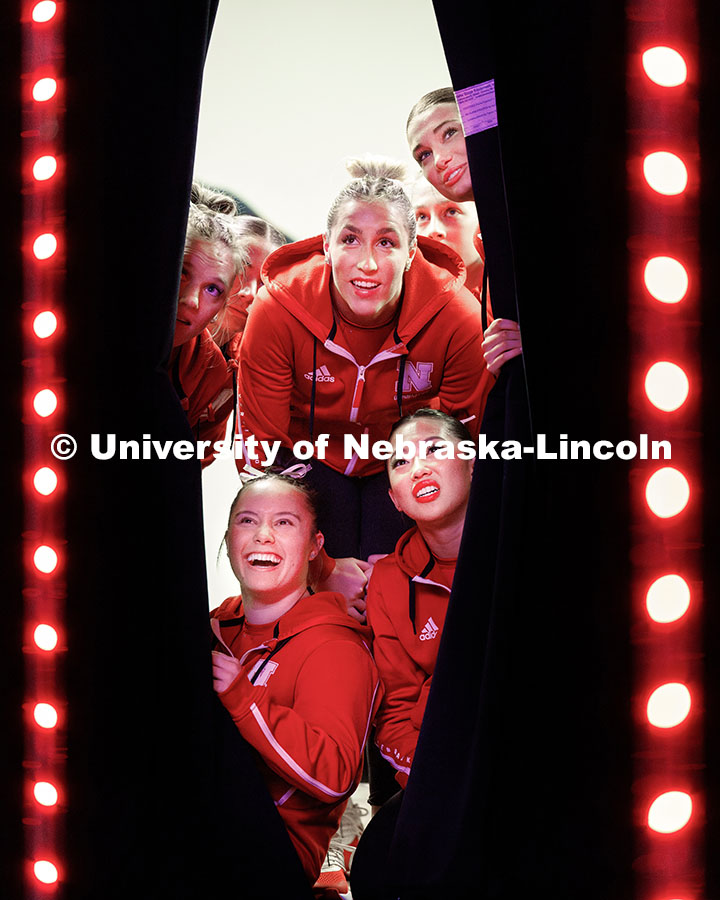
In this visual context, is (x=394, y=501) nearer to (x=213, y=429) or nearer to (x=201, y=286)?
(x=213, y=429)

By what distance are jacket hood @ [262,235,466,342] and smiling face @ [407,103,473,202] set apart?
4.3 inches

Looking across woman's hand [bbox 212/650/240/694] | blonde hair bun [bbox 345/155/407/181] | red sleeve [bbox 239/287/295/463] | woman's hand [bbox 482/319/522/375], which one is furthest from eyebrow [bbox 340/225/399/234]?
woman's hand [bbox 212/650/240/694]

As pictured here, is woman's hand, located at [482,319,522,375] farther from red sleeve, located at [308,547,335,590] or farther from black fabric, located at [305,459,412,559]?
red sleeve, located at [308,547,335,590]

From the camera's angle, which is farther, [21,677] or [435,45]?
[435,45]

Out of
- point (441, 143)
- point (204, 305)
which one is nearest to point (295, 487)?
point (204, 305)

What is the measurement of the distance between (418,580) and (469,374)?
40cm

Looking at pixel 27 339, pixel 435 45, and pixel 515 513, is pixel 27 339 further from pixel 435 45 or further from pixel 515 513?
pixel 435 45

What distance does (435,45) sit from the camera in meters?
1.49

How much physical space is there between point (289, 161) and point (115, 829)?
4.07 ft

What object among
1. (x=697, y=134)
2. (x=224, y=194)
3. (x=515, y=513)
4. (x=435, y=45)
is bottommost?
(x=515, y=513)

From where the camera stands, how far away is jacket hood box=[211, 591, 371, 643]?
1.48 m

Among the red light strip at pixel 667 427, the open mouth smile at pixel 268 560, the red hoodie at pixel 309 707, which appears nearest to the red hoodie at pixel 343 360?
the open mouth smile at pixel 268 560

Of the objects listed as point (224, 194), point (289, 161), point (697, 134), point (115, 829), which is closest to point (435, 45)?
point (289, 161)

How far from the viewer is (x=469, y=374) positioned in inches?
58.4
